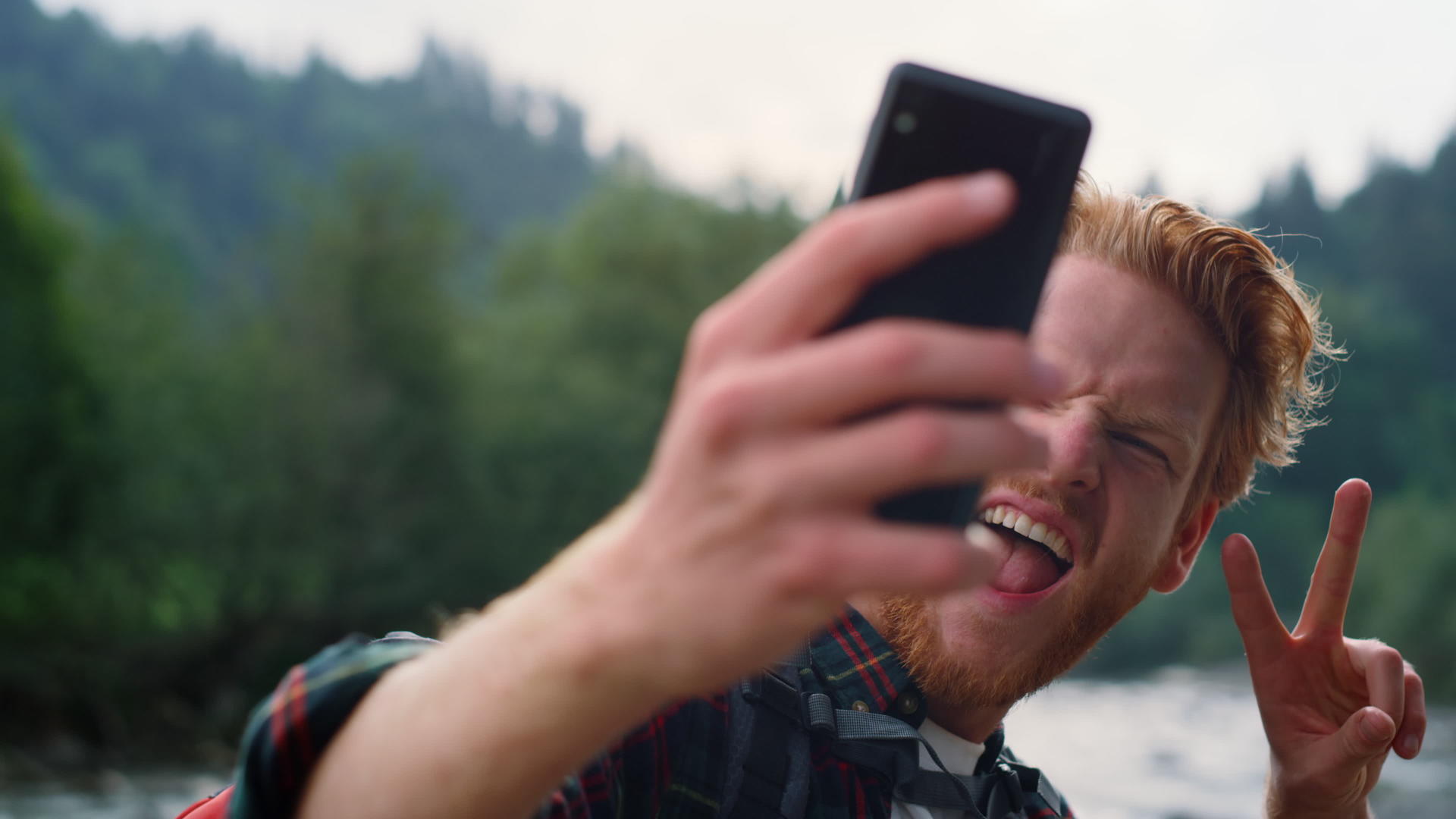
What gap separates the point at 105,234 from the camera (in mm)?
33344

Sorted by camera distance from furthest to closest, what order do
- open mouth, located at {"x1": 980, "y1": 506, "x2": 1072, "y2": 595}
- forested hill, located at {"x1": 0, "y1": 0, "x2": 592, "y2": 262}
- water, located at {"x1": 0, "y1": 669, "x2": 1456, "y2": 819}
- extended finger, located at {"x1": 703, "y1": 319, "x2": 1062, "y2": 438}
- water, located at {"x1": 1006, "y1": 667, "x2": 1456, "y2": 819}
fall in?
forested hill, located at {"x1": 0, "y1": 0, "x2": 592, "y2": 262} < water, located at {"x1": 1006, "y1": 667, "x2": 1456, "y2": 819} < water, located at {"x1": 0, "y1": 669, "x2": 1456, "y2": 819} < open mouth, located at {"x1": 980, "y1": 506, "x2": 1072, "y2": 595} < extended finger, located at {"x1": 703, "y1": 319, "x2": 1062, "y2": 438}

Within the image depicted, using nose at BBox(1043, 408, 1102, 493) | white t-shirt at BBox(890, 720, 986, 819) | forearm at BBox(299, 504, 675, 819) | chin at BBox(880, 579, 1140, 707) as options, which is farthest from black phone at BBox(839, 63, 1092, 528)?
nose at BBox(1043, 408, 1102, 493)

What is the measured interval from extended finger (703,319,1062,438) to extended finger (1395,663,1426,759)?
2458 millimetres

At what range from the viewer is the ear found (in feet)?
10.3

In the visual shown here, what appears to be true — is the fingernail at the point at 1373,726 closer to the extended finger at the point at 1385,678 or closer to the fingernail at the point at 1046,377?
the extended finger at the point at 1385,678

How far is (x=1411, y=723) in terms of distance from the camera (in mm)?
2754

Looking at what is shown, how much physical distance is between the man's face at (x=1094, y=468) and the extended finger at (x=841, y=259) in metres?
1.81

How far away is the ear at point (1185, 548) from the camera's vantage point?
313 cm

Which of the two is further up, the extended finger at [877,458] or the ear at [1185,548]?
the extended finger at [877,458]

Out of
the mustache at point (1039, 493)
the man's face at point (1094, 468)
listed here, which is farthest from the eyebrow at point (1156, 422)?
the mustache at point (1039, 493)

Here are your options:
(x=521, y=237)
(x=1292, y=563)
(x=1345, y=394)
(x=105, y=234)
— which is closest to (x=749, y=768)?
(x=105, y=234)

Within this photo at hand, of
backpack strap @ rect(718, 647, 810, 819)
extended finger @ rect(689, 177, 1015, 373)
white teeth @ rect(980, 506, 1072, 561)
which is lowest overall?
white teeth @ rect(980, 506, 1072, 561)

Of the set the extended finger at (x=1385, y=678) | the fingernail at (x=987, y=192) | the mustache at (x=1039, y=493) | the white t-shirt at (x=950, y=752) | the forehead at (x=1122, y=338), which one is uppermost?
the fingernail at (x=987, y=192)

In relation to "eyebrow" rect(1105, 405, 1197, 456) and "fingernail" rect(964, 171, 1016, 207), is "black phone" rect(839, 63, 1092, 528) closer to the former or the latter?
"fingernail" rect(964, 171, 1016, 207)
